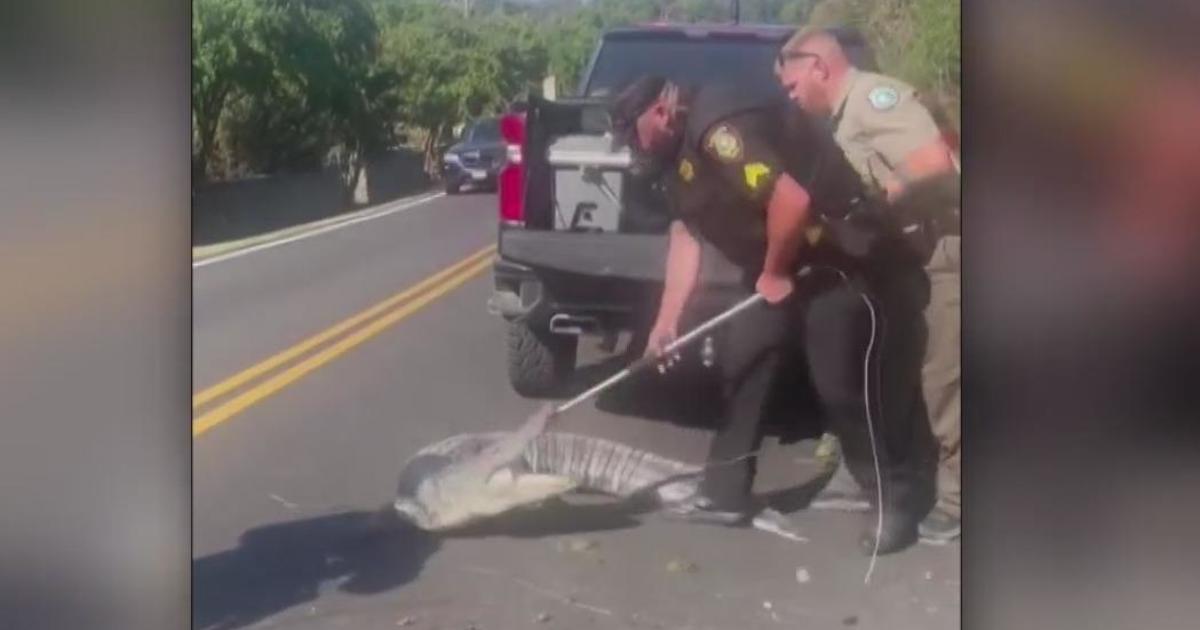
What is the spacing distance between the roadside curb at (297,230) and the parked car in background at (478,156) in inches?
3.3

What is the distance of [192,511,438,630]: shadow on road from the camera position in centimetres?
Answer: 411

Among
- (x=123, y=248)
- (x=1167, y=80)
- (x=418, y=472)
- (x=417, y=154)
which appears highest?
(x=1167, y=80)

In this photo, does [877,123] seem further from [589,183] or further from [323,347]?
[323,347]

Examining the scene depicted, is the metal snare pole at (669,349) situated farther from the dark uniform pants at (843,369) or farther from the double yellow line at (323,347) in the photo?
the double yellow line at (323,347)

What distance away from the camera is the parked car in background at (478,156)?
4.09 m

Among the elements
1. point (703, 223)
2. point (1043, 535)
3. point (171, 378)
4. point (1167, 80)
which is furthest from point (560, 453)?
point (1167, 80)

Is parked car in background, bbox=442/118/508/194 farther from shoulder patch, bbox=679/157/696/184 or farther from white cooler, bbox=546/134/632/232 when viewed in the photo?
shoulder patch, bbox=679/157/696/184

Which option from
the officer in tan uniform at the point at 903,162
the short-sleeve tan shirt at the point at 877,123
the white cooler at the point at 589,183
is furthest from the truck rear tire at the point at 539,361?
the short-sleeve tan shirt at the point at 877,123

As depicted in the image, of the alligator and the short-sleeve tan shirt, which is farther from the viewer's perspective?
the alligator

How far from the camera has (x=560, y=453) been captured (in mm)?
4125

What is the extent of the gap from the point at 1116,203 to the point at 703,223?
110cm

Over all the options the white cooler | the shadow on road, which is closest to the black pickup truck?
the white cooler

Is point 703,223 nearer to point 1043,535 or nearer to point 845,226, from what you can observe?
point 845,226

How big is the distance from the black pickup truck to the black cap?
2 centimetres
